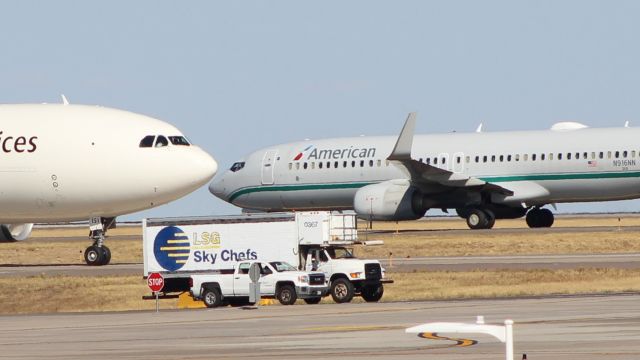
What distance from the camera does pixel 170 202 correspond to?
4575 cm

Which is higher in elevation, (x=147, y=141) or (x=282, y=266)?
(x=147, y=141)

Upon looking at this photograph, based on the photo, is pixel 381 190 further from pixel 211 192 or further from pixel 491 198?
pixel 211 192

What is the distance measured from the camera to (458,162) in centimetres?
7194

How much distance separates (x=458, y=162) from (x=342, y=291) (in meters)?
34.8

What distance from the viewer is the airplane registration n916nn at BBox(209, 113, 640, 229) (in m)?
67.9

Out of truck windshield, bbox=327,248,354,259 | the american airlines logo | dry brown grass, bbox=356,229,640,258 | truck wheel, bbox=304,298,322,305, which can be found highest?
the american airlines logo

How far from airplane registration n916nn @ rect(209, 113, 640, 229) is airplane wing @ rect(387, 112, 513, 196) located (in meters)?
0.05

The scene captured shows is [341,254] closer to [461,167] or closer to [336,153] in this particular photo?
[461,167]

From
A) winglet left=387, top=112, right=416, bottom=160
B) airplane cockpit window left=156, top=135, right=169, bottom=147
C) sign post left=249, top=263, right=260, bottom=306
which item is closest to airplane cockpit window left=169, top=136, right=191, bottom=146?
airplane cockpit window left=156, top=135, right=169, bottom=147

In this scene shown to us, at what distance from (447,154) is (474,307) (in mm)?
40393

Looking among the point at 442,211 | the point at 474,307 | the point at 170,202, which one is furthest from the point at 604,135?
the point at 474,307

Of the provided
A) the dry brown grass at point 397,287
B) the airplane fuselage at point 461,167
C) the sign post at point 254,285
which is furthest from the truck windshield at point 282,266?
the airplane fuselage at point 461,167

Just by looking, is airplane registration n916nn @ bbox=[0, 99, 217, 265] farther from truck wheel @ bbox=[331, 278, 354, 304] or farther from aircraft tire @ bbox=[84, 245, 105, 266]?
truck wheel @ bbox=[331, 278, 354, 304]

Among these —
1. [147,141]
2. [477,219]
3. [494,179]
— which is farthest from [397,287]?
[494,179]
